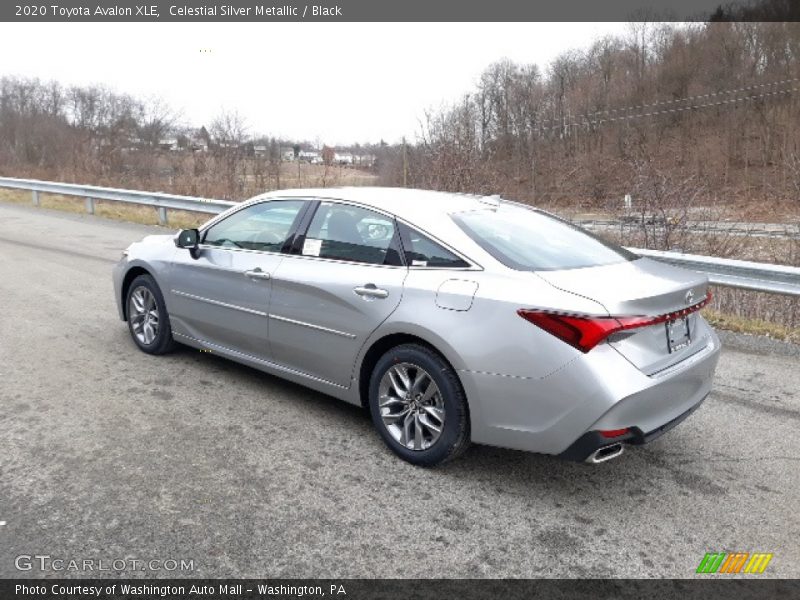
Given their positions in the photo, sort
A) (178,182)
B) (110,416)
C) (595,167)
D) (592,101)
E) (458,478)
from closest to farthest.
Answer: (458,478) → (110,416) → (178,182) → (595,167) → (592,101)

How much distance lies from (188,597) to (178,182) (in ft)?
66.9

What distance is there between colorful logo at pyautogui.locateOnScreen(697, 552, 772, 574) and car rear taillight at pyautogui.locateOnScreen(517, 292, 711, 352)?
1046mm

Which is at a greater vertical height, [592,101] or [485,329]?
[592,101]

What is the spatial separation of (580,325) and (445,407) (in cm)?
86

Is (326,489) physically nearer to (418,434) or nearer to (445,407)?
(418,434)

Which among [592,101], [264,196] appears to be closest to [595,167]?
[592,101]

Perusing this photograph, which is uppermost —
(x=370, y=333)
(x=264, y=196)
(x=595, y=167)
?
(x=595, y=167)

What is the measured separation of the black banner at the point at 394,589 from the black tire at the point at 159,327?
2.84 m

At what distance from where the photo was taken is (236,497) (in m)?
3.17

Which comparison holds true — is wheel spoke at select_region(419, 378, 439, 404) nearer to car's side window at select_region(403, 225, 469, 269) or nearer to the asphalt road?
the asphalt road

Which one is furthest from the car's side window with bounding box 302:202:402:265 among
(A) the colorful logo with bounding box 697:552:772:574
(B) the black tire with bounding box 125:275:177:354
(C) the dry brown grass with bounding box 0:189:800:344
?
(C) the dry brown grass with bounding box 0:189:800:344

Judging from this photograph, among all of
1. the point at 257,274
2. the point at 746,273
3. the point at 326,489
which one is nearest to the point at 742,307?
the point at 746,273

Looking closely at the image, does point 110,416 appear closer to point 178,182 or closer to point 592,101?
point 178,182

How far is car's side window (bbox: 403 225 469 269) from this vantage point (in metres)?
3.51
